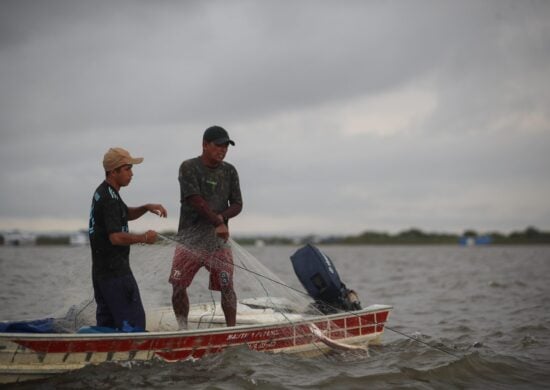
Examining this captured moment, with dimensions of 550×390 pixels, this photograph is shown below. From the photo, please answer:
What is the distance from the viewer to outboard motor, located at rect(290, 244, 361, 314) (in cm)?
827

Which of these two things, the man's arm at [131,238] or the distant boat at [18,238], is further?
the distant boat at [18,238]

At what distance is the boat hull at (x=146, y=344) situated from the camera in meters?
5.64

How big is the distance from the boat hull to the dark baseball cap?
197cm

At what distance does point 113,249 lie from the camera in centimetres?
595

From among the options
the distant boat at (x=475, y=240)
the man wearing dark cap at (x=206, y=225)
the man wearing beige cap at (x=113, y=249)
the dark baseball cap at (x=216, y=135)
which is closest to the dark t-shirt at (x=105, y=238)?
the man wearing beige cap at (x=113, y=249)

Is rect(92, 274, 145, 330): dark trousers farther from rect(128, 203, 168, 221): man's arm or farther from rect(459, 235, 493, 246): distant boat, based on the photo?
rect(459, 235, 493, 246): distant boat

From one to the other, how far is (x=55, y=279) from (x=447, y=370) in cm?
493

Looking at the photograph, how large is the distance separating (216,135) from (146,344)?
225 centimetres

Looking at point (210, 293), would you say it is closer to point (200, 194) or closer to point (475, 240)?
point (200, 194)

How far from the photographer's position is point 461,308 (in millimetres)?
13938

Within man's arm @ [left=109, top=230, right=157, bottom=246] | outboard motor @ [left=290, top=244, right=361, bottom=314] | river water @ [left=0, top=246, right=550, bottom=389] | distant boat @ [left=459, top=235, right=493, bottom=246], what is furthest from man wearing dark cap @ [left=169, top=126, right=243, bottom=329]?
distant boat @ [left=459, top=235, right=493, bottom=246]

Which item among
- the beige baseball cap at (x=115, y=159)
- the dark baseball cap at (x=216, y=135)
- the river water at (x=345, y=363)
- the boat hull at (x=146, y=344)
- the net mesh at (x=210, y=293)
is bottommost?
the river water at (x=345, y=363)

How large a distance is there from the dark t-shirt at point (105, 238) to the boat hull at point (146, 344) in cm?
60

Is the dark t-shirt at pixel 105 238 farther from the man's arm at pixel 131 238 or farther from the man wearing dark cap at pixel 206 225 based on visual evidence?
the man wearing dark cap at pixel 206 225
